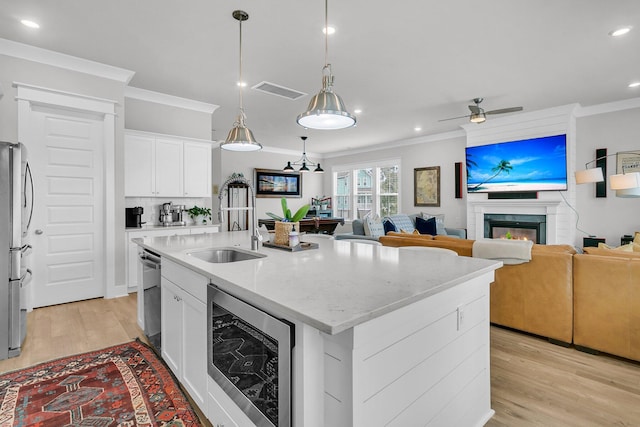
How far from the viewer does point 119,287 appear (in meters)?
3.92

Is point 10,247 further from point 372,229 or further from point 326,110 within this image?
point 372,229

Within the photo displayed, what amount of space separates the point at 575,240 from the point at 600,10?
385 centimetres

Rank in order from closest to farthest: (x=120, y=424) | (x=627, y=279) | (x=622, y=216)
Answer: (x=120, y=424) < (x=627, y=279) < (x=622, y=216)

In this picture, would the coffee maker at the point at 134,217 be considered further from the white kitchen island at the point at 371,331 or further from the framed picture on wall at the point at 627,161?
the framed picture on wall at the point at 627,161

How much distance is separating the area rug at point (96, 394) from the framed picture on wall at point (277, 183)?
612cm

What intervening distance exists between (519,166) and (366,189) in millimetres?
3880

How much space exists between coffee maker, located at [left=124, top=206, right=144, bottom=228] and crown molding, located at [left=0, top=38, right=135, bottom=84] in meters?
1.58

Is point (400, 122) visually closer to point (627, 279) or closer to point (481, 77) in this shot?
point (481, 77)

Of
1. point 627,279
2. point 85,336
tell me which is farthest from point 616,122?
point 85,336

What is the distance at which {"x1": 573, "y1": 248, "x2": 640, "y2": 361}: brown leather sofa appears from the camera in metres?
2.33

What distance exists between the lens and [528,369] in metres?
2.30

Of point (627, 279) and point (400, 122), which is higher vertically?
point (400, 122)

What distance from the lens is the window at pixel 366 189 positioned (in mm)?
8219

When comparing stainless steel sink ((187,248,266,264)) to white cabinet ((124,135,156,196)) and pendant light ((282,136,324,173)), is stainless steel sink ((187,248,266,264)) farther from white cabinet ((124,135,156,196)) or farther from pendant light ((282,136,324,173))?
pendant light ((282,136,324,173))
